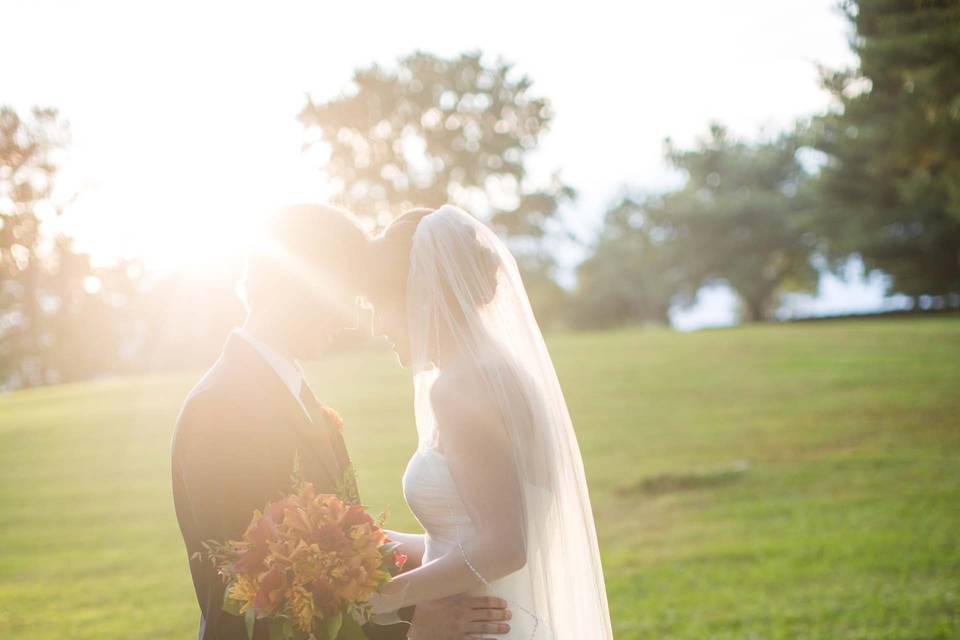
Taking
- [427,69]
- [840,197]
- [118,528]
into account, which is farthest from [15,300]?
[840,197]

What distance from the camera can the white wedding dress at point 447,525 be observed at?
3.57m

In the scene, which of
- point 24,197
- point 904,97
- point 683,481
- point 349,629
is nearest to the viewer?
point 349,629

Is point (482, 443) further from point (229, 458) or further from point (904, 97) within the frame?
point (904, 97)

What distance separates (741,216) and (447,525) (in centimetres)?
4943

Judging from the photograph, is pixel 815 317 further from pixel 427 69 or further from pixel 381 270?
pixel 381 270

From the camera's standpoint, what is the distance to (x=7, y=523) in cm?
1537

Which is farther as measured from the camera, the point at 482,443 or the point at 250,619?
the point at 482,443

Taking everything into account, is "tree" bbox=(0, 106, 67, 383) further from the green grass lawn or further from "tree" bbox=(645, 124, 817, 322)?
"tree" bbox=(645, 124, 817, 322)

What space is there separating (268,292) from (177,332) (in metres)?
38.1

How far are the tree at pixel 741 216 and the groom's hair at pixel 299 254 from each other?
156 ft

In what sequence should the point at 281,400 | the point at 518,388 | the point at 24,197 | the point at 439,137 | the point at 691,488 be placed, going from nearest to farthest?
the point at 281,400 < the point at 518,388 < the point at 691,488 < the point at 24,197 < the point at 439,137

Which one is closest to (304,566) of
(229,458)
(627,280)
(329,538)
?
(329,538)

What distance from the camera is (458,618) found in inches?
139

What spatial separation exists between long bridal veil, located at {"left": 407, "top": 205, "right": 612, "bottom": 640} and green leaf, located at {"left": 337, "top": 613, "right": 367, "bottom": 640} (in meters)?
0.45
